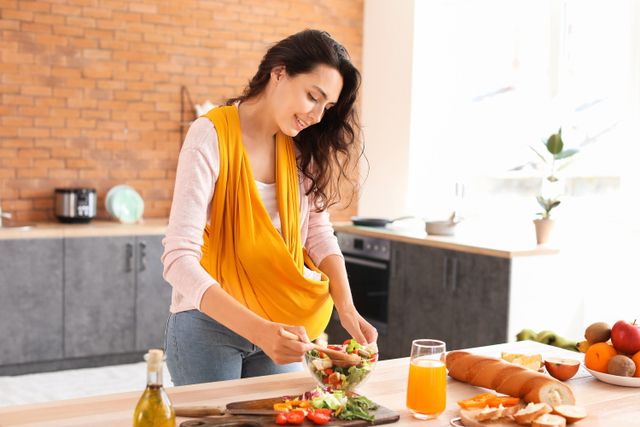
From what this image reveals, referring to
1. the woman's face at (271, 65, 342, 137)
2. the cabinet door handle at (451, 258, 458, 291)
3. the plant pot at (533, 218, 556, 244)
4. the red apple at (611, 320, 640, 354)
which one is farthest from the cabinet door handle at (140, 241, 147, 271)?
the red apple at (611, 320, 640, 354)

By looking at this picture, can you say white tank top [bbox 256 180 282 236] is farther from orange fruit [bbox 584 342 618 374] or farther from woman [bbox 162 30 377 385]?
orange fruit [bbox 584 342 618 374]

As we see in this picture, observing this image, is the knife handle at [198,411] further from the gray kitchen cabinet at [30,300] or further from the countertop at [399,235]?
the gray kitchen cabinet at [30,300]

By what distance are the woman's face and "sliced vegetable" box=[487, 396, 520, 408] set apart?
0.77 m

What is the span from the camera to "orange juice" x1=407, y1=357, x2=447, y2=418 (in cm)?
118

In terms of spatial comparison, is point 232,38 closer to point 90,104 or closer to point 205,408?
point 90,104

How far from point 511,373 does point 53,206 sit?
3843 millimetres

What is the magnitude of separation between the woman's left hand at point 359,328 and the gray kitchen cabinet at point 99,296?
9.22 ft

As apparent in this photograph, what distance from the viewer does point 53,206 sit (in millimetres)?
4426

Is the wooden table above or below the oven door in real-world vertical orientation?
above

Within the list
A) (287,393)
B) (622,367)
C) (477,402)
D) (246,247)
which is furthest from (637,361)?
(246,247)

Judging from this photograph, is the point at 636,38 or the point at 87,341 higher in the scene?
the point at 636,38

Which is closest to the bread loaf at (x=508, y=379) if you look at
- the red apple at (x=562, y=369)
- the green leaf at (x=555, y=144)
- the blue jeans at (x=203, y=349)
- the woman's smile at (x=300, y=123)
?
the red apple at (x=562, y=369)

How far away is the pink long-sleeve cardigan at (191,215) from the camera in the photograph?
138 cm

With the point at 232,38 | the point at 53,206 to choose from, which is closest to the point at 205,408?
the point at 53,206
